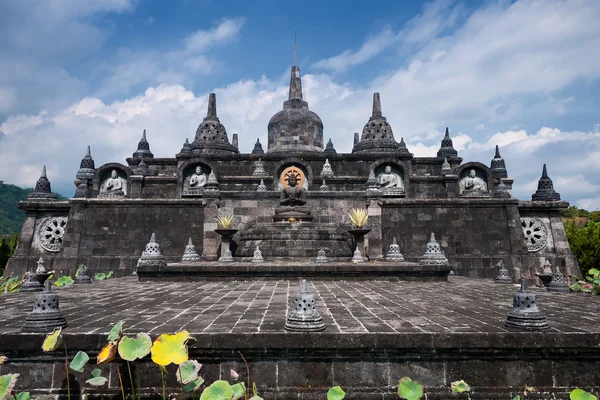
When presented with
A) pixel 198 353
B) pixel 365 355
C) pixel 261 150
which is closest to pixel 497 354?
pixel 365 355

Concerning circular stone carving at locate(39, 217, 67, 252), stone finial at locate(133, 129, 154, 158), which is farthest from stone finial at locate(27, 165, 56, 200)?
stone finial at locate(133, 129, 154, 158)

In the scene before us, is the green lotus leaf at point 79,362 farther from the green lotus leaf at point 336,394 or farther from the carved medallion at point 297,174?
the carved medallion at point 297,174

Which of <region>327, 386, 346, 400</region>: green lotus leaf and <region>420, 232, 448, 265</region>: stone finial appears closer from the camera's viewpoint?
<region>327, 386, 346, 400</region>: green lotus leaf

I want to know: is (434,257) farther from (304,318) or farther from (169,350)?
(169,350)

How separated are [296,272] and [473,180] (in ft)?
48.7

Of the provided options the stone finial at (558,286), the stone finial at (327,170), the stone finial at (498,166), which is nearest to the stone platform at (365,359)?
the stone finial at (558,286)

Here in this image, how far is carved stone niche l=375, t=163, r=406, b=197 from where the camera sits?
2187 cm

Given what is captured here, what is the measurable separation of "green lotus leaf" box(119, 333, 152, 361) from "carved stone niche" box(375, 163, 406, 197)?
18.5m

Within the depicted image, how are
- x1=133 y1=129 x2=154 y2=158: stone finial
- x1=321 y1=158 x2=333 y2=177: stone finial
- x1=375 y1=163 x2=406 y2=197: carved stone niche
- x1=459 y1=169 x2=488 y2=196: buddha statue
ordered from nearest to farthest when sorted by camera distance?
x1=375 y1=163 x2=406 y2=197: carved stone niche → x1=459 y1=169 x2=488 y2=196: buddha statue → x1=321 y1=158 x2=333 y2=177: stone finial → x1=133 y1=129 x2=154 y2=158: stone finial

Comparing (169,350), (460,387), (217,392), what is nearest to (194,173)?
(169,350)

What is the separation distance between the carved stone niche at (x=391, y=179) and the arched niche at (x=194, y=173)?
934 cm

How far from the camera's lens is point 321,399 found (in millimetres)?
4730

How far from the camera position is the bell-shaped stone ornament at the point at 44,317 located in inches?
203

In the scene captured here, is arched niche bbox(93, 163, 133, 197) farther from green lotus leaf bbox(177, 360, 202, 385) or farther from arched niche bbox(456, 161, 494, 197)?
green lotus leaf bbox(177, 360, 202, 385)
